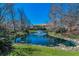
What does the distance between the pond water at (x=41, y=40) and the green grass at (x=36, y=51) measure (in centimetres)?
4

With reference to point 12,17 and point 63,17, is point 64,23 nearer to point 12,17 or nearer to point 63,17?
point 63,17

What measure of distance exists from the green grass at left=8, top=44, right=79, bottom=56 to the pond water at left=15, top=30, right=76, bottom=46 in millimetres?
41

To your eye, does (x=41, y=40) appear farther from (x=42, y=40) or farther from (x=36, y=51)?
(x=36, y=51)

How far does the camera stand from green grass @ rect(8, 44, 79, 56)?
21.1 ft

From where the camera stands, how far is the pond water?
21.1ft

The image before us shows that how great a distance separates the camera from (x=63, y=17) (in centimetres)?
645

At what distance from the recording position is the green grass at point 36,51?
642 centimetres

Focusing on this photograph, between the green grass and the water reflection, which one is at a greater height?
the water reflection

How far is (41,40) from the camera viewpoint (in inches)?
253

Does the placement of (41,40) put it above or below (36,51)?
above

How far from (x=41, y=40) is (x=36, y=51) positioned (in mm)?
120

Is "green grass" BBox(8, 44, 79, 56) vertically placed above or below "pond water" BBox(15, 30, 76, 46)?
below

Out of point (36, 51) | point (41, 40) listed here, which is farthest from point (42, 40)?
point (36, 51)

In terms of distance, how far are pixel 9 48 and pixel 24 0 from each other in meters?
0.50
